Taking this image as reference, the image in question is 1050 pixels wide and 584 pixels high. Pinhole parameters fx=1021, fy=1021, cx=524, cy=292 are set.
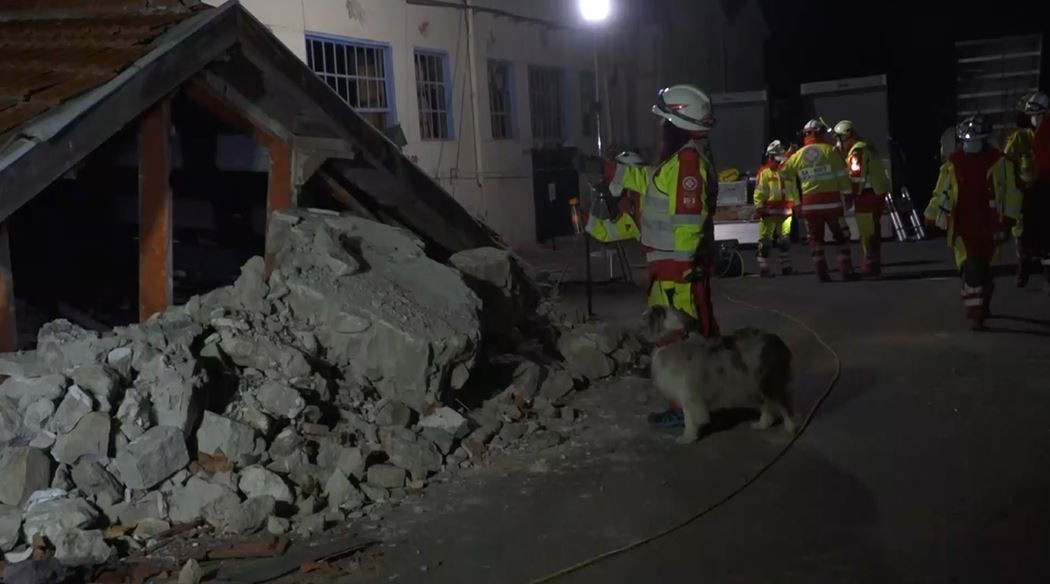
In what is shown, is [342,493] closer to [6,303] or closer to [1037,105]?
[6,303]

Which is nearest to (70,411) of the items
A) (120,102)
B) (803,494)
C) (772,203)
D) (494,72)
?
(120,102)

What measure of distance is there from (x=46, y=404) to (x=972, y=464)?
5016mm

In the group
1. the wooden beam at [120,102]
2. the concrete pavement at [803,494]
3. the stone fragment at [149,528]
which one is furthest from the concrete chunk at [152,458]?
the wooden beam at [120,102]

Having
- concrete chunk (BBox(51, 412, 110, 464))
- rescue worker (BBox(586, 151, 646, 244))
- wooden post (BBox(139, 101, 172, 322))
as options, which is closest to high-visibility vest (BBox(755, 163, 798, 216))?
rescue worker (BBox(586, 151, 646, 244))

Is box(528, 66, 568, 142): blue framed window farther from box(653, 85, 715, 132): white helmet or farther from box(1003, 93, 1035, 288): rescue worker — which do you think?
box(653, 85, 715, 132): white helmet

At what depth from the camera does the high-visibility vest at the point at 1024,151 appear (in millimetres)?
10500

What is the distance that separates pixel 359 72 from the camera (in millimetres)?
15086

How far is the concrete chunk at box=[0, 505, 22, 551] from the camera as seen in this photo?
16.2 feet

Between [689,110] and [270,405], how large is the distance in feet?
10.2

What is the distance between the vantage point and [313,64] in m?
14.1

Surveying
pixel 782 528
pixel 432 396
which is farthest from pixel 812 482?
pixel 432 396

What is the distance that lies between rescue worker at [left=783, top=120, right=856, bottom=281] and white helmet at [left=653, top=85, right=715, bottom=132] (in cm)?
627

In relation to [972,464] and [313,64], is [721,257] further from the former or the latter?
[972,464]

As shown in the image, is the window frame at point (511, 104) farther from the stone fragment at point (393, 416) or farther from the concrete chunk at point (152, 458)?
the concrete chunk at point (152, 458)
